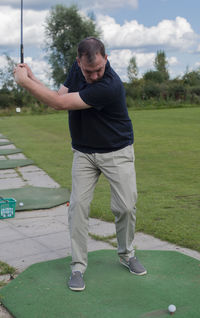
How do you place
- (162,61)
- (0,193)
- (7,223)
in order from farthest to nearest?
(162,61), (0,193), (7,223)

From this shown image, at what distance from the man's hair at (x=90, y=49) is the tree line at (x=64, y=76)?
3513cm

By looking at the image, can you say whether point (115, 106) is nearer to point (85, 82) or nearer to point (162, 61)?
point (85, 82)

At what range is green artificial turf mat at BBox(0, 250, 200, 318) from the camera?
9.77 feet

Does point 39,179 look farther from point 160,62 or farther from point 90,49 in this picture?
point 160,62

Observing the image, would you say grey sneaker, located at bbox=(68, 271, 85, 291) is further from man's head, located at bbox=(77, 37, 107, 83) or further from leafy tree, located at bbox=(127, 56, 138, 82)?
leafy tree, located at bbox=(127, 56, 138, 82)

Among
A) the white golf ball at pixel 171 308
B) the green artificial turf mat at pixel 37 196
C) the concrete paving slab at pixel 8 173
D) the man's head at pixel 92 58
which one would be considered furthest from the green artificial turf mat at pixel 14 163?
the white golf ball at pixel 171 308

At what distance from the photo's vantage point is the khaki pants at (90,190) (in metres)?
3.44

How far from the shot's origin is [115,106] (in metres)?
3.34

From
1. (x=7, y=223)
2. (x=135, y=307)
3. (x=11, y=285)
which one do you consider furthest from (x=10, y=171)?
(x=135, y=307)

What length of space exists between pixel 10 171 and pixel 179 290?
6.36 m

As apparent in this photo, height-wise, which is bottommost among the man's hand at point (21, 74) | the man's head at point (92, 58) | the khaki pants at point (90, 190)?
the khaki pants at point (90, 190)

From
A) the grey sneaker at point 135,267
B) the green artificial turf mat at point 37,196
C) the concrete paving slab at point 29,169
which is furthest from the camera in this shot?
the concrete paving slab at point 29,169

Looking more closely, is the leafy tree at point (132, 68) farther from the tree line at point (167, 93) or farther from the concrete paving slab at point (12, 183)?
the concrete paving slab at point (12, 183)

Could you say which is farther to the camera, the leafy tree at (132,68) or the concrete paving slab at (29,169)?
the leafy tree at (132,68)
